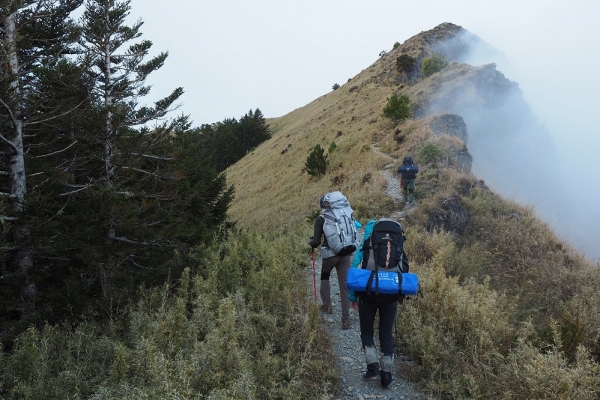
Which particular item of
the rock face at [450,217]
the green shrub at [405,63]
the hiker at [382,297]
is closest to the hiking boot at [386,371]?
the hiker at [382,297]

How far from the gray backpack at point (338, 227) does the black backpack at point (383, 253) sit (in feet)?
3.37

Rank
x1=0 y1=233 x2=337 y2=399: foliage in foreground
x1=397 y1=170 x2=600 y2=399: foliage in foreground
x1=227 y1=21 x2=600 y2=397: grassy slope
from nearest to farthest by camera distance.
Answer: x1=0 y1=233 x2=337 y2=399: foliage in foreground
x1=397 y1=170 x2=600 y2=399: foliage in foreground
x1=227 y1=21 x2=600 y2=397: grassy slope

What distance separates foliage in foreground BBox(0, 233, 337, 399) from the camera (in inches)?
137

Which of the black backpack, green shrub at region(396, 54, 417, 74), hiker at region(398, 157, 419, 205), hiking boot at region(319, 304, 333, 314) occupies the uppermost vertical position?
green shrub at region(396, 54, 417, 74)

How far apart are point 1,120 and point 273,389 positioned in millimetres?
6384

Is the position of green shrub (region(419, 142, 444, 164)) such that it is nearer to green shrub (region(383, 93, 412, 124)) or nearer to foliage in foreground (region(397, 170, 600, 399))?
foliage in foreground (region(397, 170, 600, 399))

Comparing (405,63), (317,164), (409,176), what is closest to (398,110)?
(317,164)

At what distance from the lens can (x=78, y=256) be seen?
22.6 ft

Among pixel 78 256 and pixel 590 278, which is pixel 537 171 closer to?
pixel 590 278

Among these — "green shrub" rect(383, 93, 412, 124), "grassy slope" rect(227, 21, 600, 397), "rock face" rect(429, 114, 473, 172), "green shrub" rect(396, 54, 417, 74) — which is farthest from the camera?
"green shrub" rect(396, 54, 417, 74)

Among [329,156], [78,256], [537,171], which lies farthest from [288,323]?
[537,171]

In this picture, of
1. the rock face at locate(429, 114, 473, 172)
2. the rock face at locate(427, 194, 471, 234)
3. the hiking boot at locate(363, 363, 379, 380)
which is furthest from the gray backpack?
the rock face at locate(429, 114, 473, 172)

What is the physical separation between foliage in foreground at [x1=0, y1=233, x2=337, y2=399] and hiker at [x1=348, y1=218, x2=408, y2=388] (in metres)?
0.54

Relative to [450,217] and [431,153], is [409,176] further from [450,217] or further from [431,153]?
[431,153]
